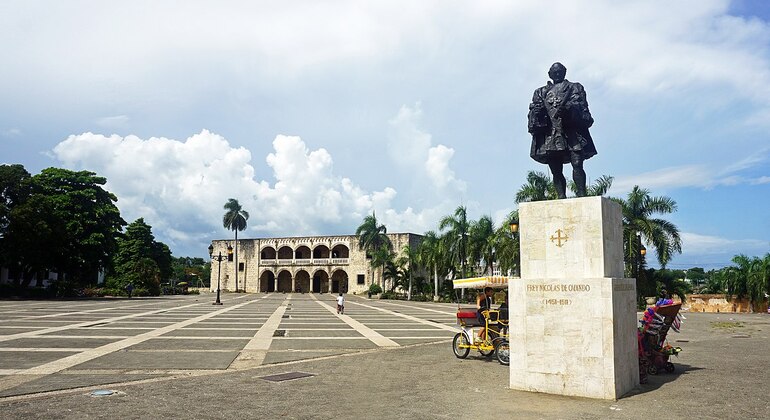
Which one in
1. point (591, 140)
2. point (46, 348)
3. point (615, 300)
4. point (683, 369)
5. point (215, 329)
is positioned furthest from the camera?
point (215, 329)

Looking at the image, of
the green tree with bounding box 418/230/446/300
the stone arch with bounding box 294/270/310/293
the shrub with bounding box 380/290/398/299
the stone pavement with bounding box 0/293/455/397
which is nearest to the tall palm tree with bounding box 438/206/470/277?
the green tree with bounding box 418/230/446/300

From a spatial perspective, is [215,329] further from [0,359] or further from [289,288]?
[289,288]

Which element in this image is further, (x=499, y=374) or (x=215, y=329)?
(x=215, y=329)

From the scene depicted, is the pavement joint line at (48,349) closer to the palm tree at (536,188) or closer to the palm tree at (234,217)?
the palm tree at (536,188)

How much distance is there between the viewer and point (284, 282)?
2960 inches

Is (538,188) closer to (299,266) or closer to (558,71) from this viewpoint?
(558,71)

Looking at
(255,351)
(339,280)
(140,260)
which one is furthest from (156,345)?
(339,280)

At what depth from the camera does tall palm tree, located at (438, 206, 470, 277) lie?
142ft

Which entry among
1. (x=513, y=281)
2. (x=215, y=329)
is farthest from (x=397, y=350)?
(x=215, y=329)

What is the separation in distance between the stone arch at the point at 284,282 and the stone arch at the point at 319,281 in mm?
3505

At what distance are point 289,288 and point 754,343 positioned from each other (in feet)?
213

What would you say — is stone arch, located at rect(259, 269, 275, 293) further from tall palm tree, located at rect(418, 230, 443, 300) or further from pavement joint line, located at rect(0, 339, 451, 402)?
pavement joint line, located at rect(0, 339, 451, 402)

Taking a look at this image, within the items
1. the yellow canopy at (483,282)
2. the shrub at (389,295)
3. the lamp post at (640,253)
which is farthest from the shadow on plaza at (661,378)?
the shrub at (389,295)

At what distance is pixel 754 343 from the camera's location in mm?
14320
